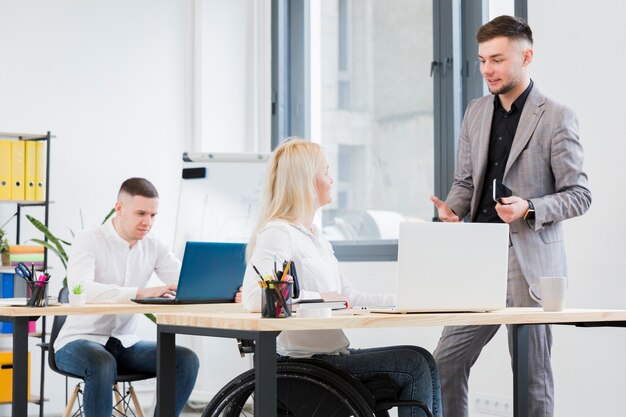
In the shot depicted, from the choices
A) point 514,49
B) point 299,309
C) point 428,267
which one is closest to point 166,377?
point 299,309

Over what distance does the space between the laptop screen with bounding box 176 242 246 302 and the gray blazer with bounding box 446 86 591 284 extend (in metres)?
0.88

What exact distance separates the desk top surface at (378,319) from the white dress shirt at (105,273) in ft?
4.70

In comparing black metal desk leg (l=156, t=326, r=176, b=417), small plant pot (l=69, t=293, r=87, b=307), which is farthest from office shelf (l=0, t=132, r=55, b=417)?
black metal desk leg (l=156, t=326, r=176, b=417)

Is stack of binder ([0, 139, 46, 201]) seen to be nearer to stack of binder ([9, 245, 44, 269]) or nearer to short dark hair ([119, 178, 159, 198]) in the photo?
stack of binder ([9, 245, 44, 269])

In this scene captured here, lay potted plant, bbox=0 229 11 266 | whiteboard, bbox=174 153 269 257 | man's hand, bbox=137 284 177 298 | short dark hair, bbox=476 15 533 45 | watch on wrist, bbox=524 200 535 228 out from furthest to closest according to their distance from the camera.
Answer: whiteboard, bbox=174 153 269 257 < potted plant, bbox=0 229 11 266 < man's hand, bbox=137 284 177 298 < short dark hair, bbox=476 15 533 45 < watch on wrist, bbox=524 200 535 228

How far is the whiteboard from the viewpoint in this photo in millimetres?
5074

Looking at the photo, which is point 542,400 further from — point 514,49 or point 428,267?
point 514,49

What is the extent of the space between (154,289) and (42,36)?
8.48ft

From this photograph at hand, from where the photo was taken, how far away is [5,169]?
16.5 ft

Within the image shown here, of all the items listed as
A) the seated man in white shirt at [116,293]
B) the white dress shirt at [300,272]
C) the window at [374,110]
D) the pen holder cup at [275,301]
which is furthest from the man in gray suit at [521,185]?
the window at [374,110]

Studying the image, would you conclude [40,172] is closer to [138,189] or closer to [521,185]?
[138,189]

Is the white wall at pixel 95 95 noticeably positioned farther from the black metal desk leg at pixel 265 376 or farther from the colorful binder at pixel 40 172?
the black metal desk leg at pixel 265 376

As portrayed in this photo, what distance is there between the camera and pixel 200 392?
222 inches

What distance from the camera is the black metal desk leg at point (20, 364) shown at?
117 inches
